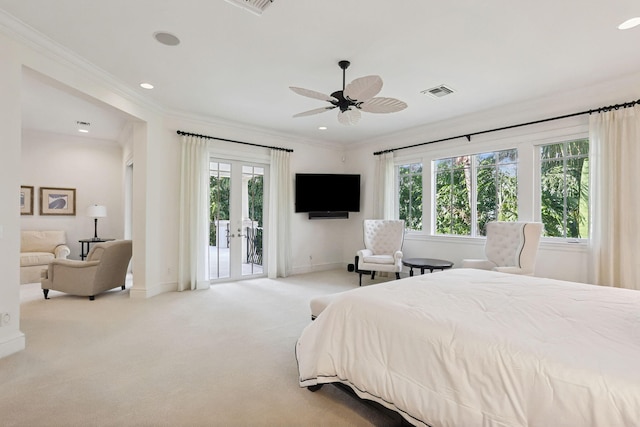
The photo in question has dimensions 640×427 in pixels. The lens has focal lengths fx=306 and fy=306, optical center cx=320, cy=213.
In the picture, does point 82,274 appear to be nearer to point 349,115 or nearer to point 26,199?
point 26,199

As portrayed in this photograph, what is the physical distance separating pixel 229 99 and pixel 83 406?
12.2ft

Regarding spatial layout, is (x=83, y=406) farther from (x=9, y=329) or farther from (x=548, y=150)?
(x=548, y=150)

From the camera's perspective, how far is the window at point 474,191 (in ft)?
15.6

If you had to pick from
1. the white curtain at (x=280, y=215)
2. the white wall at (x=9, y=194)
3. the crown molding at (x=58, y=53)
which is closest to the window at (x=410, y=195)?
the white curtain at (x=280, y=215)

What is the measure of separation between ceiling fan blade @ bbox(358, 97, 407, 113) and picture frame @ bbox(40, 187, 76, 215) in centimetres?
644

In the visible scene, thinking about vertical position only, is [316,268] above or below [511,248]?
below

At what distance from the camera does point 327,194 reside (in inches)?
257

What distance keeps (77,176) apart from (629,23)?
28.3 feet

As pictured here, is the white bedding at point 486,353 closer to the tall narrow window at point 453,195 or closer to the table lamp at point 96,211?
the tall narrow window at point 453,195

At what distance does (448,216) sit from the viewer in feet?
17.9

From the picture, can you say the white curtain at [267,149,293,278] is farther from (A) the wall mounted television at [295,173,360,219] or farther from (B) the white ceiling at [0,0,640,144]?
(B) the white ceiling at [0,0,640,144]

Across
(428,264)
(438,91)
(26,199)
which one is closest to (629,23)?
(438,91)

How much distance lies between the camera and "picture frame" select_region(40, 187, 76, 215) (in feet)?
20.0

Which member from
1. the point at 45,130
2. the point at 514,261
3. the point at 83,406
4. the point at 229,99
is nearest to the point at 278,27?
the point at 229,99
